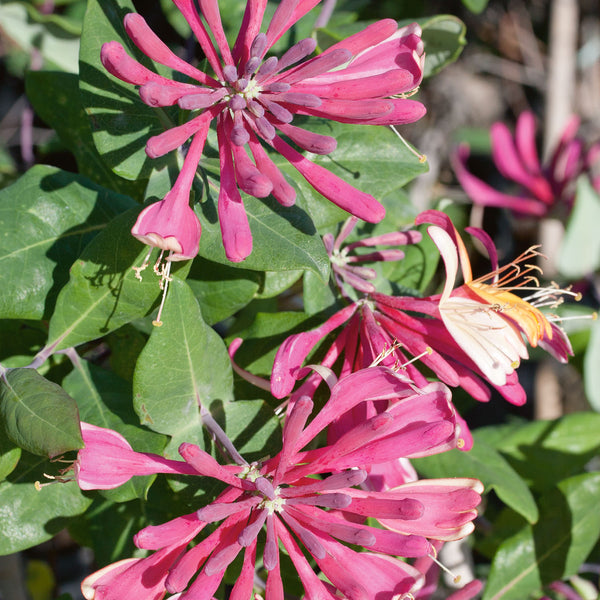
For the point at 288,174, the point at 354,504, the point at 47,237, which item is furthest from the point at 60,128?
the point at 354,504

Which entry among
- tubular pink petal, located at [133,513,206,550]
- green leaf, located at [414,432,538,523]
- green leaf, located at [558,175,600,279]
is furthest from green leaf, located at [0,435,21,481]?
green leaf, located at [558,175,600,279]

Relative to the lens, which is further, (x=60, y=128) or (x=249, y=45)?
(x=60, y=128)

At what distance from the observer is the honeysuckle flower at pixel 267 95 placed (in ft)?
1.73

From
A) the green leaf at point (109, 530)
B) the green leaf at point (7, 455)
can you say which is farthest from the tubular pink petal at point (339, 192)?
the green leaf at point (109, 530)

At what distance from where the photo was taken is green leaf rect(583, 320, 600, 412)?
111cm

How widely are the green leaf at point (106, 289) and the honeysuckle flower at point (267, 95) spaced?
0.33 ft

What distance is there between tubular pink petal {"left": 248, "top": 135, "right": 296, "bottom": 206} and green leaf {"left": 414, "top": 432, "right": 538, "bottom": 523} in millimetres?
437

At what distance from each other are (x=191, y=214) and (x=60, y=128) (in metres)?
0.42

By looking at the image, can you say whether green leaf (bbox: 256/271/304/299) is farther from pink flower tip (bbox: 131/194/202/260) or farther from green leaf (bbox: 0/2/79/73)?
green leaf (bbox: 0/2/79/73)

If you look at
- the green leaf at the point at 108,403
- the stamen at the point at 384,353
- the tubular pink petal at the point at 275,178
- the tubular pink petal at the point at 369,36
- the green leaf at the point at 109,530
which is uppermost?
the tubular pink petal at the point at 369,36

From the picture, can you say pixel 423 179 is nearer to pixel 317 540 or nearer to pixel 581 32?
pixel 581 32

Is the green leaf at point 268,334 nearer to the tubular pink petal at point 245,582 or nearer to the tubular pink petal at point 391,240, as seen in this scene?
the tubular pink petal at point 391,240

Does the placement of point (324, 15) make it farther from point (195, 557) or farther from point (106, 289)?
point (195, 557)

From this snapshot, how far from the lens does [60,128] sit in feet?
2.80
